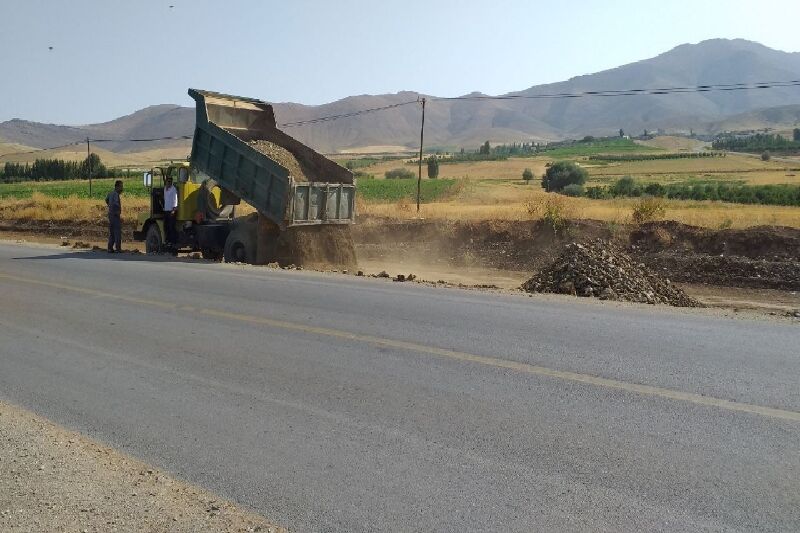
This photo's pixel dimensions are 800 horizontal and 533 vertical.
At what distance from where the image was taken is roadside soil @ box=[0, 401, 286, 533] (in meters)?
4.12

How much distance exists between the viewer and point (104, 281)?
13.7 metres

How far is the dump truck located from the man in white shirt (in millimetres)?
107

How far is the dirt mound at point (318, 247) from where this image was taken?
17617mm

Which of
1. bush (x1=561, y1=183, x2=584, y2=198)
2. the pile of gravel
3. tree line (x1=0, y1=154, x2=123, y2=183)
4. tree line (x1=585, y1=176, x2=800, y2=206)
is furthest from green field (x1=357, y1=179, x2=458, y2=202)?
tree line (x1=0, y1=154, x2=123, y2=183)

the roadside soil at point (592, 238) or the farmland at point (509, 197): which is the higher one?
the farmland at point (509, 197)

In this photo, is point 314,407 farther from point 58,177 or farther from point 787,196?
point 58,177

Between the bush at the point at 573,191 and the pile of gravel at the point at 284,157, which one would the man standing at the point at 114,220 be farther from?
the bush at the point at 573,191

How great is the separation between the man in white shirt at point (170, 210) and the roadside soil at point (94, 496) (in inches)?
564

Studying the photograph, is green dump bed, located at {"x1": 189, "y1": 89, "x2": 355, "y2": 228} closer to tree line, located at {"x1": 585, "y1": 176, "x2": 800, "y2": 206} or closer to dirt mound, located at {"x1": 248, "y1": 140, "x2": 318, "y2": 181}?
dirt mound, located at {"x1": 248, "y1": 140, "x2": 318, "y2": 181}

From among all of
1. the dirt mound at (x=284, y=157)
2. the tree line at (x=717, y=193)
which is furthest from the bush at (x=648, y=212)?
the tree line at (x=717, y=193)

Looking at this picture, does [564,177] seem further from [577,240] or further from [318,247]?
[318,247]

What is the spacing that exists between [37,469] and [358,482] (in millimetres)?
2104

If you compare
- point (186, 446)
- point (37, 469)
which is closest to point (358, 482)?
point (186, 446)

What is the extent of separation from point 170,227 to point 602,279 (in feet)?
36.7
